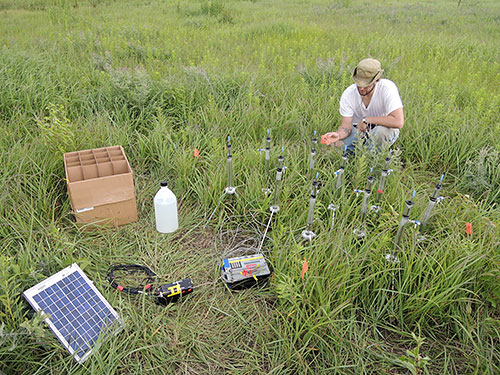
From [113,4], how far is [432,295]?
1117 cm

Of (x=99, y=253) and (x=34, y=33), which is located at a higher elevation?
(x=34, y=33)

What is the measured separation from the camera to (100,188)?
2646 mm

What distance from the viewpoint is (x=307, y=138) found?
3826 mm

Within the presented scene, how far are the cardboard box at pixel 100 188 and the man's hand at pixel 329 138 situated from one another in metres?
1.74

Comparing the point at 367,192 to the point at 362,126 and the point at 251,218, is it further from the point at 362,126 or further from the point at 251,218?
the point at 362,126

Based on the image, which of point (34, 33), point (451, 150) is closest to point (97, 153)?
point (451, 150)

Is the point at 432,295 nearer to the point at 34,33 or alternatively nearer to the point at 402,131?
the point at 402,131

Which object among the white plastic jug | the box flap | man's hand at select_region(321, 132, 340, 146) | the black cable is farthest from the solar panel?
man's hand at select_region(321, 132, 340, 146)

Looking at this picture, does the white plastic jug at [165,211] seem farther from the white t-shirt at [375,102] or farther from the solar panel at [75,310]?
the white t-shirt at [375,102]

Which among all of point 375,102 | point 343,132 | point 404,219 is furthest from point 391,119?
point 404,219

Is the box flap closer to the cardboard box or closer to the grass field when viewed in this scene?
the cardboard box

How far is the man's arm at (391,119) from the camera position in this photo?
3330 millimetres

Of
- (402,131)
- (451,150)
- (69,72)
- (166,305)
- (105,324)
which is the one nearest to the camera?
(105,324)

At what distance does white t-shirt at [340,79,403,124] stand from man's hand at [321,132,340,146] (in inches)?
11.9
